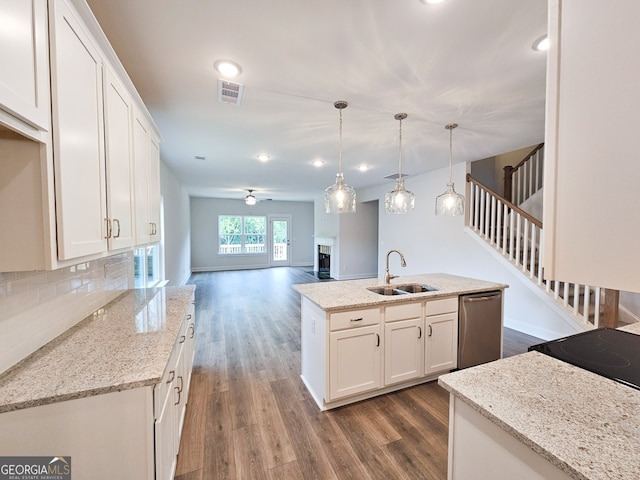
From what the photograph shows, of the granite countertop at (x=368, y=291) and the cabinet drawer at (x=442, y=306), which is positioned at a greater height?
the granite countertop at (x=368, y=291)

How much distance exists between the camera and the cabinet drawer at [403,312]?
7.60ft

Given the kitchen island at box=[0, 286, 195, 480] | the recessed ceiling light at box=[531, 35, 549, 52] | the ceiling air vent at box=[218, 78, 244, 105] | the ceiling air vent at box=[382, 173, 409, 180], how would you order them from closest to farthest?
the kitchen island at box=[0, 286, 195, 480]
the recessed ceiling light at box=[531, 35, 549, 52]
the ceiling air vent at box=[218, 78, 244, 105]
the ceiling air vent at box=[382, 173, 409, 180]

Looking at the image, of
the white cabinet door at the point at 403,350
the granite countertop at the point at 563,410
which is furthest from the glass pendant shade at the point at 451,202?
the granite countertop at the point at 563,410

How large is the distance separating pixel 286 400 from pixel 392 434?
0.91 meters

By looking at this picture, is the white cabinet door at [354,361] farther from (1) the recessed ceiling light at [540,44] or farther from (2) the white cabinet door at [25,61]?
(1) the recessed ceiling light at [540,44]

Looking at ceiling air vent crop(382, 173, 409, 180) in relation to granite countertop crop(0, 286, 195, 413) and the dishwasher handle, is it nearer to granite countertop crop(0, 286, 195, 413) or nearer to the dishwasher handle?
the dishwasher handle

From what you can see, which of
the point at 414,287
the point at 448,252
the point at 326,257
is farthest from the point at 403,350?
the point at 326,257

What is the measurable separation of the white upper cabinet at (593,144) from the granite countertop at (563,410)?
56 centimetres

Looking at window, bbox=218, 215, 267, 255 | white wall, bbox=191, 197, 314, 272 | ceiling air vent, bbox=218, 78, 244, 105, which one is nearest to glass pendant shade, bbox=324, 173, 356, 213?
ceiling air vent, bbox=218, 78, 244, 105

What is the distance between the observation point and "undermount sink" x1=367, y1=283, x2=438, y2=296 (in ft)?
9.00

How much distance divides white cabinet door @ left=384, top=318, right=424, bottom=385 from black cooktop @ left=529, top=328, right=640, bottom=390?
1.09m

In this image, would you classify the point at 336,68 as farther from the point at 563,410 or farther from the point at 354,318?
the point at 563,410

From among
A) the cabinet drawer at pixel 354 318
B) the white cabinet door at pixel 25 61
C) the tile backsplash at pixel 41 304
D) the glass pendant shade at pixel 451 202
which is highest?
the white cabinet door at pixel 25 61

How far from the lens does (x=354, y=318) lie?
2.18 m
